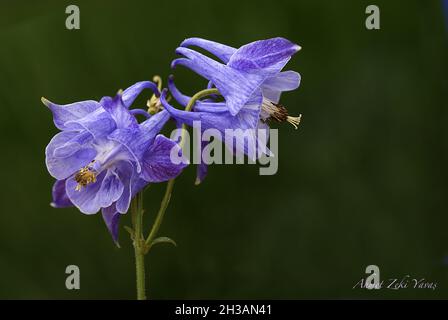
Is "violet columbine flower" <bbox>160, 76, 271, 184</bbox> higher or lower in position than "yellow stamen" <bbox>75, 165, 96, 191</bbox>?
higher

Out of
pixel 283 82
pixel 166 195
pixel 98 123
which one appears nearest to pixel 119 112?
pixel 98 123

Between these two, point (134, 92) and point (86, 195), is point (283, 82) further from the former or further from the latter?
point (86, 195)

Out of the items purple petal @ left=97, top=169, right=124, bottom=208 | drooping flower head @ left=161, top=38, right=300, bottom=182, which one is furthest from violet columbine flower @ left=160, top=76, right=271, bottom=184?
purple petal @ left=97, top=169, right=124, bottom=208

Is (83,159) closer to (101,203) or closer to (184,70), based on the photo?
(101,203)

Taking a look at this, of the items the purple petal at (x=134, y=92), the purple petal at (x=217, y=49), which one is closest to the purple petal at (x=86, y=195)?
the purple petal at (x=134, y=92)

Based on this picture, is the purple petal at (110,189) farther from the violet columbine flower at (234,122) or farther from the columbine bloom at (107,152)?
the violet columbine flower at (234,122)

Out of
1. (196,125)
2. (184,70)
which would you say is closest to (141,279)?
(196,125)

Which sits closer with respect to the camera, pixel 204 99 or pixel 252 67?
pixel 252 67

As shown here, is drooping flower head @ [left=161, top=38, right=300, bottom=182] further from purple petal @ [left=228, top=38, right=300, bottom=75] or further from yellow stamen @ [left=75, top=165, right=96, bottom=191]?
yellow stamen @ [left=75, top=165, right=96, bottom=191]
